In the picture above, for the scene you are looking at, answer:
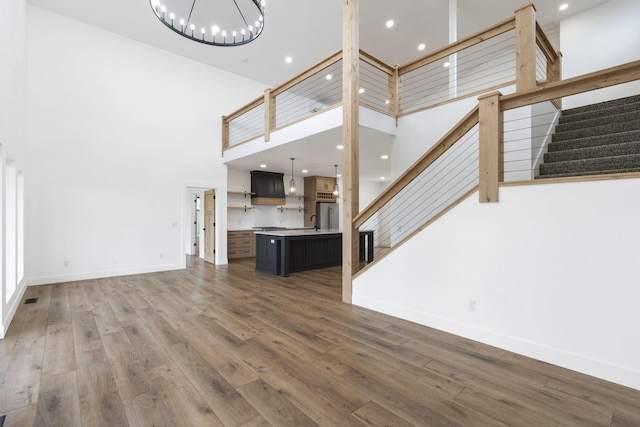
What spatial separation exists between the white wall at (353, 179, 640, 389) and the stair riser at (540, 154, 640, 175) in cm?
130

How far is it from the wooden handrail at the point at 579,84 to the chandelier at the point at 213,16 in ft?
8.87

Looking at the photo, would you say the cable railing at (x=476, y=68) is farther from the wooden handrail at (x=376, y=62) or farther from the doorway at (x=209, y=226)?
the doorway at (x=209, y=226)

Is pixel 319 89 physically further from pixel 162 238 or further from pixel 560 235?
pixel 560 235

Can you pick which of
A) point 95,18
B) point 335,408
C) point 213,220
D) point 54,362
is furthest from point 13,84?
point 335,408

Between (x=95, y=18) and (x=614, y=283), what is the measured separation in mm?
8628

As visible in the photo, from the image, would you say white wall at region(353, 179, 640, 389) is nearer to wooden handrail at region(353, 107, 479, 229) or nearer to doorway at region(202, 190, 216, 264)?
wooden handrail at region(353, 107, 479, 229)

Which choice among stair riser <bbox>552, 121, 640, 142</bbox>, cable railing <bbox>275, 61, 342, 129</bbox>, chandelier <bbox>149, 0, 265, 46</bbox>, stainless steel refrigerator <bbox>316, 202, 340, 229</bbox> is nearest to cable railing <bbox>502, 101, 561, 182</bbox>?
stair riser <bbox>552, 121, 640, 142</bbox>

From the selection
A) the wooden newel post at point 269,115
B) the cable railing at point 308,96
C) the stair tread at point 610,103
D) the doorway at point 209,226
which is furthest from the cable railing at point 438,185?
the doorway at point 209,226

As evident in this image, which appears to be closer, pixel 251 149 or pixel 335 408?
pixel 335 408

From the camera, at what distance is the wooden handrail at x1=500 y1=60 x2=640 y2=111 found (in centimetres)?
208

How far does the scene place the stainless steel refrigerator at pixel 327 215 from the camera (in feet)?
34.0

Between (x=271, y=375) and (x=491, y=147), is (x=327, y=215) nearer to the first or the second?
(x=491, y=147)

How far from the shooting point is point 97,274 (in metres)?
5.79

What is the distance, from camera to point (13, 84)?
3.66 metres
